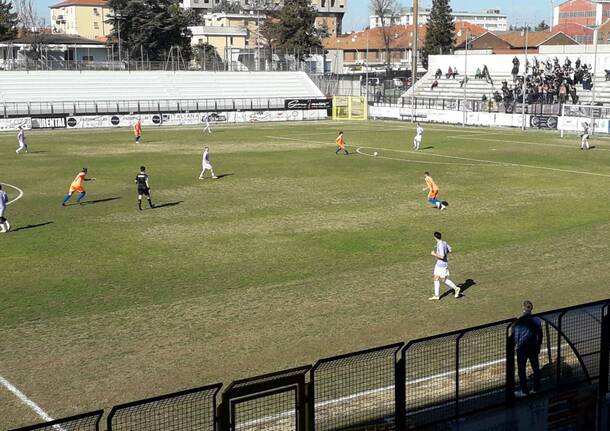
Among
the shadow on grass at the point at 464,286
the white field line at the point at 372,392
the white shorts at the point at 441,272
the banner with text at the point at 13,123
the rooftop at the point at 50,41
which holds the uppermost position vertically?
the rooftop at the point at 50,41

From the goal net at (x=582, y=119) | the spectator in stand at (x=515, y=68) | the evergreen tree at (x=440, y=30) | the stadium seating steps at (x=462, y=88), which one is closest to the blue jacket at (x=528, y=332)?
the goal net at (x=582, y=119)

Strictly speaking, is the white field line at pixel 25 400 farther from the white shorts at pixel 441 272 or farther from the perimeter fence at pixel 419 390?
the white shorts at pixel 441 272

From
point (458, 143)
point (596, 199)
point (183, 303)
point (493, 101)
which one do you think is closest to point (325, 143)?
point (458, 143)

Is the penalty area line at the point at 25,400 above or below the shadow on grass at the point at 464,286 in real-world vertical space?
below

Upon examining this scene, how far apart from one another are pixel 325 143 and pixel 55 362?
41.1 meters

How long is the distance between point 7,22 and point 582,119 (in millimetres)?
85161

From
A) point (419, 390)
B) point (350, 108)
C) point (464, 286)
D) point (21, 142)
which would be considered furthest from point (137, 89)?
point (419, 390)

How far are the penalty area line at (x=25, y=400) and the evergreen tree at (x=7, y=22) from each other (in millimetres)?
95905

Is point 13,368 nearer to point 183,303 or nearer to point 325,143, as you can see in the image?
point 183,303

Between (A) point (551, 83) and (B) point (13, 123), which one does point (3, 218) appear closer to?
(B) point (13, 123)

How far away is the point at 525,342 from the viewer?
385 inches

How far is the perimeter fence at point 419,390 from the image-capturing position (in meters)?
8.03

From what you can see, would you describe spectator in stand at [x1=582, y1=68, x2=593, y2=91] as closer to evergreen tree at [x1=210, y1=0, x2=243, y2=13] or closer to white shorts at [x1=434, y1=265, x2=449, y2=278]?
white shorts at [x1=434, y1=265, x2=449, y2=278]

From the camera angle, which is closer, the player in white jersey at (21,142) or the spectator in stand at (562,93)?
the player in white jersey at (21,142)
